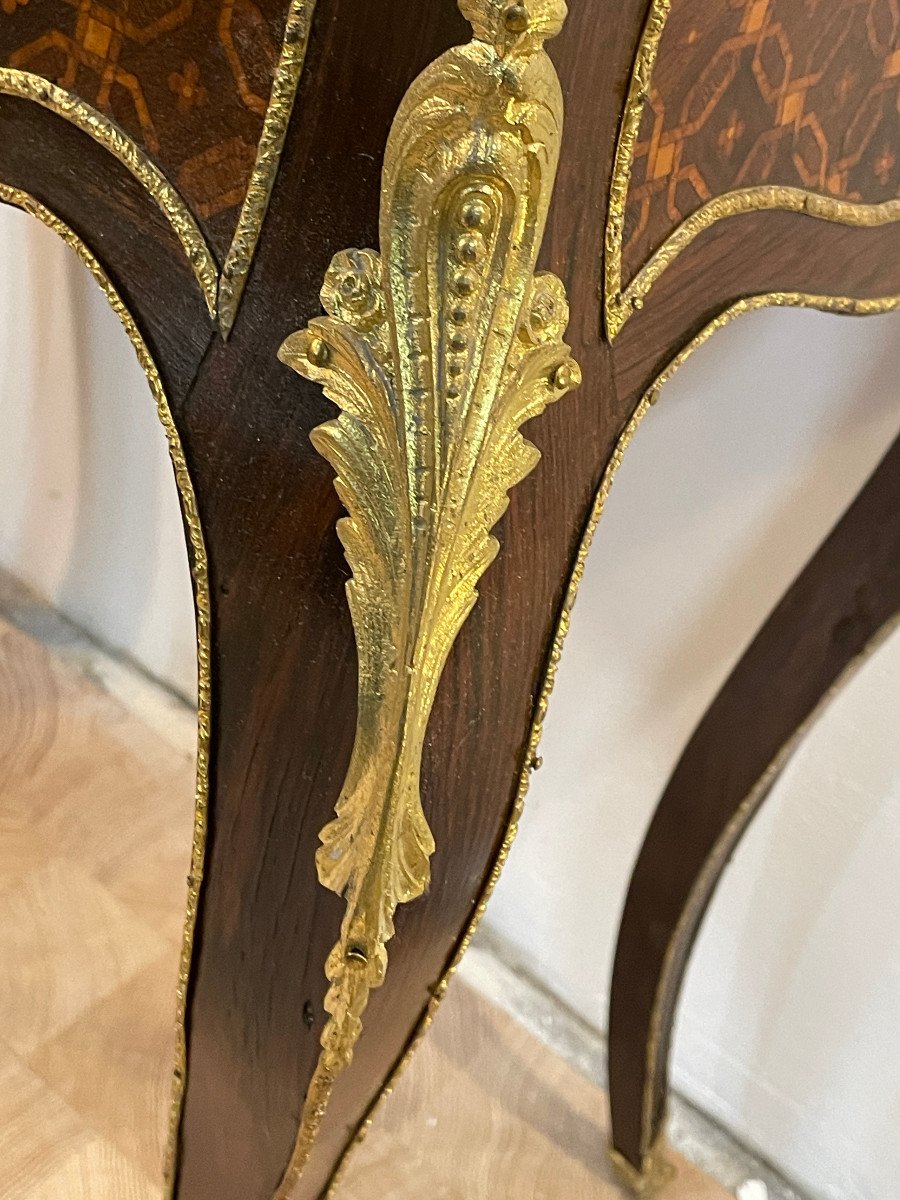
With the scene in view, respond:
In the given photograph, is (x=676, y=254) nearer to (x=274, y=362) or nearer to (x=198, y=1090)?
(x=274, y=362)

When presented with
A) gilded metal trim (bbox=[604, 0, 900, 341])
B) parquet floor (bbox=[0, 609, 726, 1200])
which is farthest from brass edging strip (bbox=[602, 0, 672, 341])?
parquet floor (bbox=[0, 609, 726, 1200])

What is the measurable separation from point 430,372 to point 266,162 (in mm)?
64

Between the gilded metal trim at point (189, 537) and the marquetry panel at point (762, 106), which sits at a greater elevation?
the marquetry panel at point (762, 106)

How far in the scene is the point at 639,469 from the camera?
0.80 meters

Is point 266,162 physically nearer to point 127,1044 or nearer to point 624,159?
point 624,159

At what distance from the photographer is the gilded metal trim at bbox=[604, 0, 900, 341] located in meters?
0.27

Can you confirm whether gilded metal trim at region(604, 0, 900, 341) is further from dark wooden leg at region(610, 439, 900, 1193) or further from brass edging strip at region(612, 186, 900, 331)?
dark wooden leg at region(610, 439, 900, 1193)

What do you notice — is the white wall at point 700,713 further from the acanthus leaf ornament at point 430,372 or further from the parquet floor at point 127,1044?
the acanthus leaf ornament at point 430,372

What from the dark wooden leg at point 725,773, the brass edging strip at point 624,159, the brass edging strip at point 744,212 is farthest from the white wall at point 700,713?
the brass edging strip at point 624,159

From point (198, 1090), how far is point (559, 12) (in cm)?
32

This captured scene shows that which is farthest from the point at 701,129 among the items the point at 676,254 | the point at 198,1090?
the point at 198,1090

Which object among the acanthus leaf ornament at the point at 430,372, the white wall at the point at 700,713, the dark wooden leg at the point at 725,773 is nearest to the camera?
the acanthus leaf ornament at the point at 430,372

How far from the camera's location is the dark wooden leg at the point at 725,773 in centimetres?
62

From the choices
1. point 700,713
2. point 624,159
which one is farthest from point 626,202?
point 700,713
